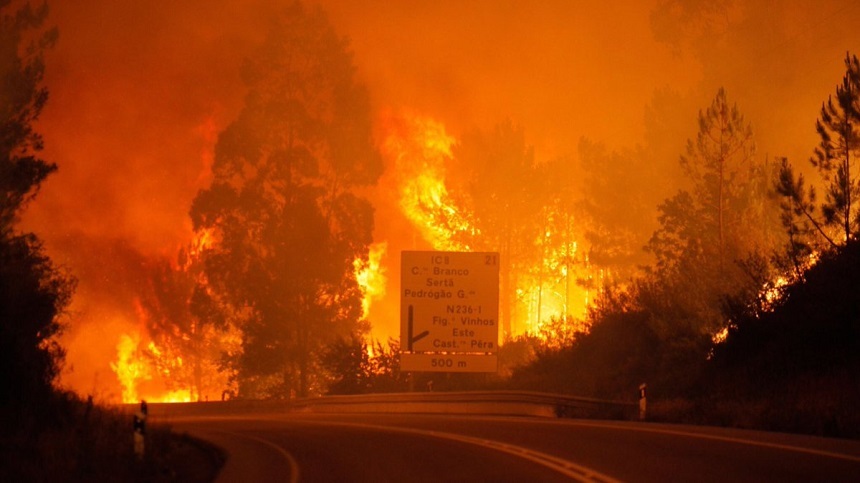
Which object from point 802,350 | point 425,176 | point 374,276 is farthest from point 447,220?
point 802,350

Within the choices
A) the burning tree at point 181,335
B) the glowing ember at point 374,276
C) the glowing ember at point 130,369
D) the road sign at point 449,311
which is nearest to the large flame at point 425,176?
the glowing ember at point 374,276

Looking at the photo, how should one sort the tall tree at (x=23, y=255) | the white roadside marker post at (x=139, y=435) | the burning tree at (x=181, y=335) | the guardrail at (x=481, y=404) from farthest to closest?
the burning tree at (x=181, y=335) → the guardrail at (x=481, y=404) → the tall tree at (x=23, y=255) → the white roadside marker post at (x=139, y=435)

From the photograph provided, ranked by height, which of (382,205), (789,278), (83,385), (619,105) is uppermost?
(619,105)

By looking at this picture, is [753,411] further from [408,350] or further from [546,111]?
[546,111]

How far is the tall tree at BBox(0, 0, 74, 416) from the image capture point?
19.2 m

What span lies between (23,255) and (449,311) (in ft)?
52.8

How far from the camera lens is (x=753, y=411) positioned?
20766mm

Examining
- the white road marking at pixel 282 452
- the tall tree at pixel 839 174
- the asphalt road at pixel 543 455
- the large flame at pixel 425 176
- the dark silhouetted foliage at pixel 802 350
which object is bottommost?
the white road marking at pixel 282 452

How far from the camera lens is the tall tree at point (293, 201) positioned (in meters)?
49.2

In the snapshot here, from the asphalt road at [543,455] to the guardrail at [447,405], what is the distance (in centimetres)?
483

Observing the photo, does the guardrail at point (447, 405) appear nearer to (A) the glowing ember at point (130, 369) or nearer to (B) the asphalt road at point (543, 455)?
(B) the asphalt road at point (543, 455)

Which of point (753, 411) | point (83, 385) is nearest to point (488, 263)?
point (753, 411)

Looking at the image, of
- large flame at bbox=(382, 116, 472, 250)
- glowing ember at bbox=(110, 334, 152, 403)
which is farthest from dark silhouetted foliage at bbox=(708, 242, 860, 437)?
glowing ember at bbox=(110, 334, 152, 403)

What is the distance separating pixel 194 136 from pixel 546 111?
98.4ft
